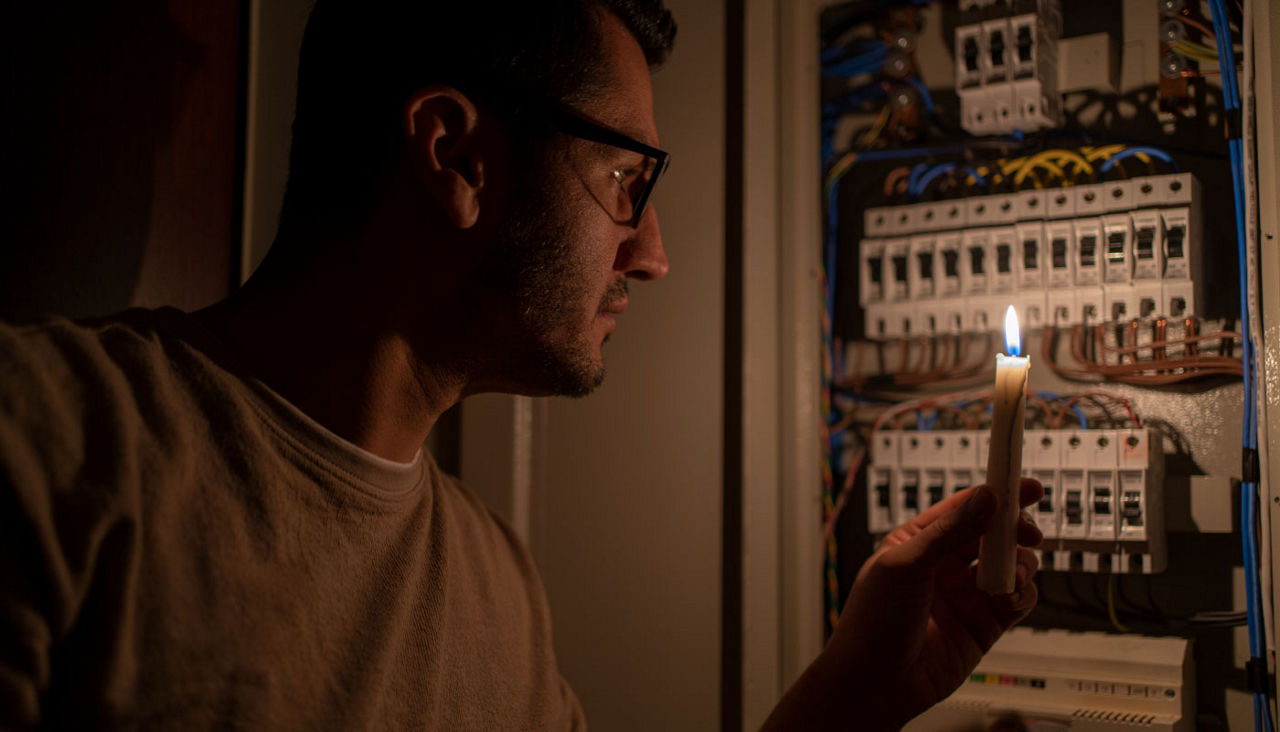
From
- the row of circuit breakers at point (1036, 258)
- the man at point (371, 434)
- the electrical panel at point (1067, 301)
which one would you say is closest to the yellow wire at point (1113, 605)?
the electrical panel at point (1067, 301)

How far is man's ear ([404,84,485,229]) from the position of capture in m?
0.97

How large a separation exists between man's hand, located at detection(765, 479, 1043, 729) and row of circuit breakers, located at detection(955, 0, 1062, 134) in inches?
31.6

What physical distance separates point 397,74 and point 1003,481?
29.3 inches

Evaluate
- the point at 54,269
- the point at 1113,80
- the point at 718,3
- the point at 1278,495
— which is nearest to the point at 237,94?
the point at 54,269

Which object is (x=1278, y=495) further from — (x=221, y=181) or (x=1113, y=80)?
(x=221, y=181)

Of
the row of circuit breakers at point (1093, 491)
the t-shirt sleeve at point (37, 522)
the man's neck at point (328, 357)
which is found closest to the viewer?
the t-shirt sleeve at point (37, 522)

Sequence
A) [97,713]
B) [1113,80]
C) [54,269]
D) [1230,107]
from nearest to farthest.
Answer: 1. [97,713]
2. [54,269]
3. [1230,107]
4. [1113,80]

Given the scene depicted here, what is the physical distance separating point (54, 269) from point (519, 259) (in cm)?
57

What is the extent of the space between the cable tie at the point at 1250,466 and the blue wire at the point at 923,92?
2.53ft

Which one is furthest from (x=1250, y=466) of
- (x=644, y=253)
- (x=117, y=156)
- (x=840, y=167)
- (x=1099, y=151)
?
(x=117, y=156)

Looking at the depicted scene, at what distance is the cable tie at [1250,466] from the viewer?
1.32 meters

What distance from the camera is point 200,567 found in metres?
0.77

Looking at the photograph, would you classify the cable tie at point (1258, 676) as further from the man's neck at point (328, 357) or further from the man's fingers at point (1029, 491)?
the man's neck at point (328, 357)

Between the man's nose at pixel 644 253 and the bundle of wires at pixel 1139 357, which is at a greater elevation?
the man's nose at pixel 644 253
